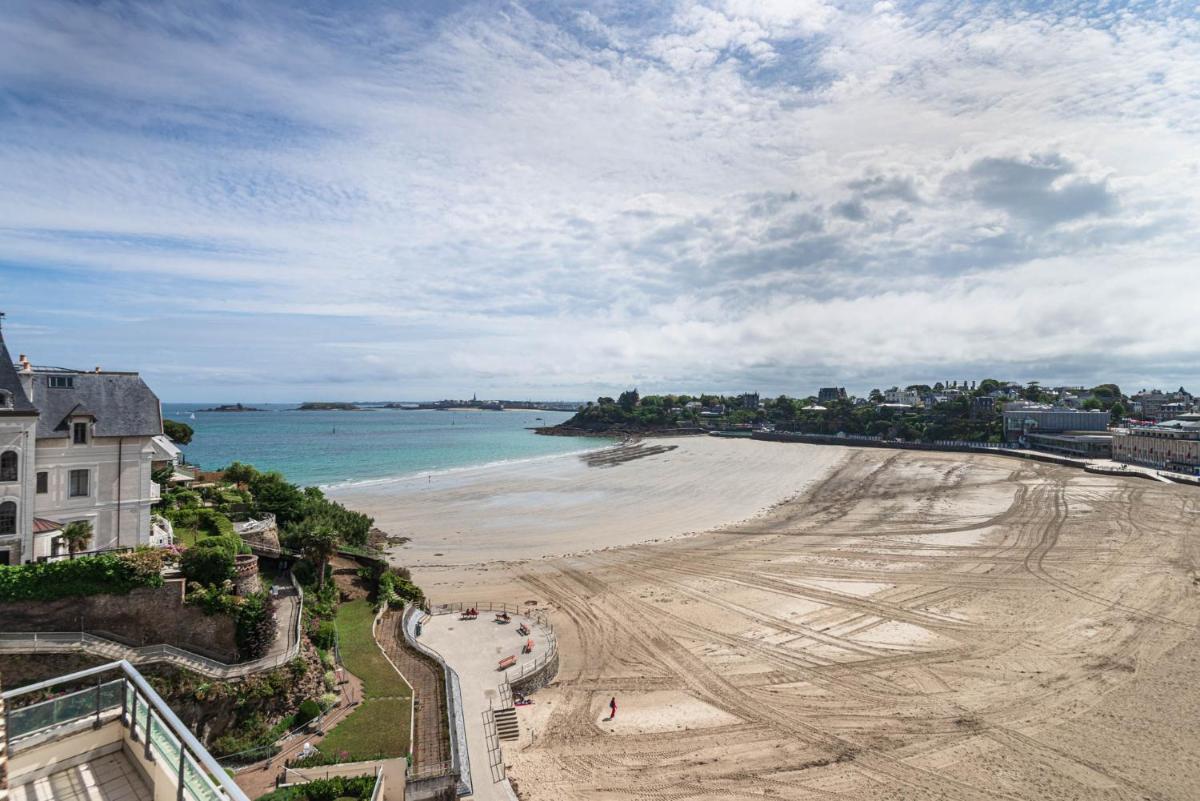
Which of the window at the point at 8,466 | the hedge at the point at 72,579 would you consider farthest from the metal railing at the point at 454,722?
the window at the point at 8,466

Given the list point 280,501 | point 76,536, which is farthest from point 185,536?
Answer: point 280,501

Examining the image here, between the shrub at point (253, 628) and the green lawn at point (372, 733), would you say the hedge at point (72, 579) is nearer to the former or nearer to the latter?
the shrub at point (253, 628)

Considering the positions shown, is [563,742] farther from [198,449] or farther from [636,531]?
[198,449]

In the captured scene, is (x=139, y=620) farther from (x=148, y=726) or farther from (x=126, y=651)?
(x=148, y=726)

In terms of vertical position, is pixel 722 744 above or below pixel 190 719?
below

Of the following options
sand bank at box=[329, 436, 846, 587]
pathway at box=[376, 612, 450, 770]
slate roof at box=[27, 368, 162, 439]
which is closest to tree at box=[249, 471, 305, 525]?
sand bank at box=[329, 436, 846, 587]

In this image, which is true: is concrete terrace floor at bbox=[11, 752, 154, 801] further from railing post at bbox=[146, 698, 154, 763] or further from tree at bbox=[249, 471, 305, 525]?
tree at bbox=[249, 471, 305, 525]

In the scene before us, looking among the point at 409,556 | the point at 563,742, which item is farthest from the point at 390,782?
the point at 409,556
